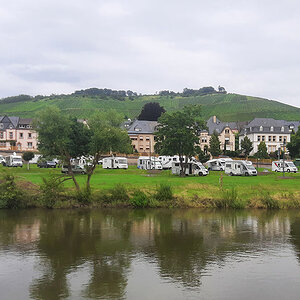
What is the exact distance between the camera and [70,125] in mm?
44031

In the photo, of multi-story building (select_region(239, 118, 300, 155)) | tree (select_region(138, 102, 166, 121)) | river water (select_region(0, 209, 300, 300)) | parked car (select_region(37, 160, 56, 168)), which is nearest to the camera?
river water (select_region(0, 209, 300, 300))

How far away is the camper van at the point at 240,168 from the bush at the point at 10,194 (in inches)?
1350

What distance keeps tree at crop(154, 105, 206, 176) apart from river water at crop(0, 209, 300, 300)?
26350 mm

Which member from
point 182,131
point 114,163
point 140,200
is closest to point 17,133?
point 114,163

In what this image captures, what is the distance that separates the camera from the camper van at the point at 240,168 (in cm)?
5975

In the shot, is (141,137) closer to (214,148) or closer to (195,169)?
(214,148)

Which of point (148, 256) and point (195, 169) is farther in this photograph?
point (195, 169)

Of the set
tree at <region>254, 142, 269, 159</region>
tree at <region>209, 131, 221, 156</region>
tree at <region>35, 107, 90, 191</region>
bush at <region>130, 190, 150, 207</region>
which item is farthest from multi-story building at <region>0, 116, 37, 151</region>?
bush at <region>130, 190, 150, 207</region>

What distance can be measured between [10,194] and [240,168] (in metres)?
35.7

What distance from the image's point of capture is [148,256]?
21.2m

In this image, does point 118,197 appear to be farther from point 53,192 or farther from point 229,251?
point 229,251

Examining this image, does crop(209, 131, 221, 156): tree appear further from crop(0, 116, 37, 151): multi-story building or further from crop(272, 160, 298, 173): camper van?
crop(0, 116, 37, 151): multi-story building

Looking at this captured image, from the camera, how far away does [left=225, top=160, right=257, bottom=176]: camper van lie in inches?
2352

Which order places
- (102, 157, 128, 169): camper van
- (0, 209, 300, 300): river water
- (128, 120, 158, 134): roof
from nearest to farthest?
(0, 209, 300, 300): river water, (102, 157, 128, 169): camper van, (128, 120, 158, 134): roof
